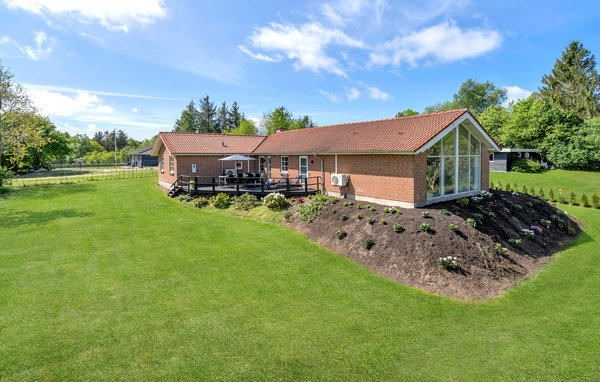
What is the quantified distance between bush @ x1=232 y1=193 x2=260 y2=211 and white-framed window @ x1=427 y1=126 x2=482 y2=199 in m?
9.52

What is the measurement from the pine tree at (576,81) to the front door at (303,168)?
4330 centimetres

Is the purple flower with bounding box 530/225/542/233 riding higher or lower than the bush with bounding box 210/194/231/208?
lower

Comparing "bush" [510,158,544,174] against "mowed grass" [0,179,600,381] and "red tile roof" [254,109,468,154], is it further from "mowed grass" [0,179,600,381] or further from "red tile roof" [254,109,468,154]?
"red tile roof" [254,109,468,154]

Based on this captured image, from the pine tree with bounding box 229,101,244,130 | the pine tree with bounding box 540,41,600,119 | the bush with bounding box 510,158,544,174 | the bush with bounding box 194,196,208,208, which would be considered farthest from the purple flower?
the pine tree with bounding box 229,101,244,130

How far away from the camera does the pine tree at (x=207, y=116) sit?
68.5 meters

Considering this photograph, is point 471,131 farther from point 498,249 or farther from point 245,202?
point 245,202

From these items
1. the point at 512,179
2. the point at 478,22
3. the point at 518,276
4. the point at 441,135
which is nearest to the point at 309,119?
the point at 512,179

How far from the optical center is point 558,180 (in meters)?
28.0

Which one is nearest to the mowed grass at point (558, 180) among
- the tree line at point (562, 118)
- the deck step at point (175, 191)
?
the tree line at point (562, 118)

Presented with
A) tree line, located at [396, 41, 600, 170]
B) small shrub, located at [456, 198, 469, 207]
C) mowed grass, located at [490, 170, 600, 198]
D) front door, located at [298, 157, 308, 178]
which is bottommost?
small shrub, located at [456, 198, 469, 207]

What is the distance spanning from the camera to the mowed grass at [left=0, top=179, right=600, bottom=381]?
5.22 m

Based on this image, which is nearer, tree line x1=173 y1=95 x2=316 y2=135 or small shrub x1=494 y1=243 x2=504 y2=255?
small shrub x1=494 y1=243 x2=504 y2=255

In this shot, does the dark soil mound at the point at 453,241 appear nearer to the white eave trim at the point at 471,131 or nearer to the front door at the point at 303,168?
the white eave trim at the point at 471,131

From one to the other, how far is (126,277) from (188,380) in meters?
5.12
